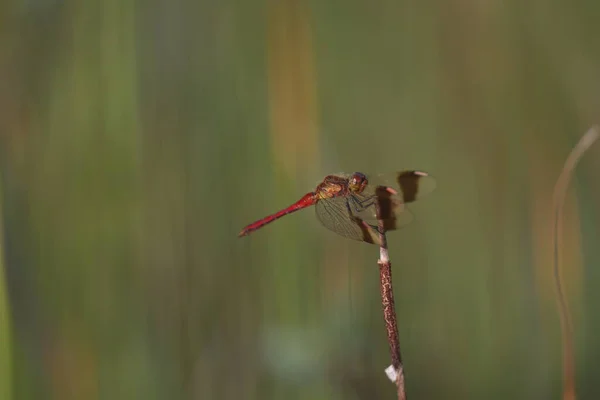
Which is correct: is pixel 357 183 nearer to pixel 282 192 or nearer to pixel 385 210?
pixel 385 210

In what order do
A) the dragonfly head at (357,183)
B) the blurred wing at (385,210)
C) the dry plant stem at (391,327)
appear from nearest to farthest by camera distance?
the dry plant stem at (391,327), the blurred wing at (385,210), the dragonfly head at (357,183)

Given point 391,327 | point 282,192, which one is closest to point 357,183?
point 282,192

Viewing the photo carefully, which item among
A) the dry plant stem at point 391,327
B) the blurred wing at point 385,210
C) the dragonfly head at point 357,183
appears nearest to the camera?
the dry plant stem at point 391,327

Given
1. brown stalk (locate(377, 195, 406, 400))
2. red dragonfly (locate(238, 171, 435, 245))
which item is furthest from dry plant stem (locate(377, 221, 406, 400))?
red dragonfly (locate(238, 171, 435, 245))

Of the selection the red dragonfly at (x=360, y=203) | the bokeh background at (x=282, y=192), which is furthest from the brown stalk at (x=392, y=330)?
the bokeh background at (x=282, y=192)

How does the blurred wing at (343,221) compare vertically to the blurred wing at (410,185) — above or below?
below

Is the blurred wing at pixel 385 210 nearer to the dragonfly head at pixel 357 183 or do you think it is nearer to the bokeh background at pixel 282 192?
the dragonfly head at pixel 357 183
